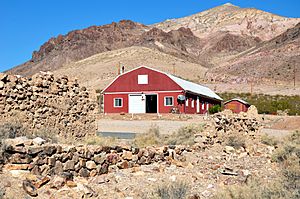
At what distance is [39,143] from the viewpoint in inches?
366

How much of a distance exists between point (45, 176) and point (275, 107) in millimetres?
43461

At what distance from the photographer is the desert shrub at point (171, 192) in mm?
7841

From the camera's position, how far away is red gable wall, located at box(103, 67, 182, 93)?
144 feet

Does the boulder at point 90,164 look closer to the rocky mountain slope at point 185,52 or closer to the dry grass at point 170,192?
the dry grass at point 170,192

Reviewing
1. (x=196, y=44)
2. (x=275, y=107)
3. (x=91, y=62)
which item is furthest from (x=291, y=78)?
(x=196, y=44)

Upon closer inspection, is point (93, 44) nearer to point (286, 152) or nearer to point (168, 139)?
point (168, 139)

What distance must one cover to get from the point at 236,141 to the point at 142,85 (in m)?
29.7

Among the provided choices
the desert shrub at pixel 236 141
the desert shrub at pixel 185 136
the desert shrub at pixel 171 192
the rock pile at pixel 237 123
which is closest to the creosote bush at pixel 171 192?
the desert shrub at pixel 171 192

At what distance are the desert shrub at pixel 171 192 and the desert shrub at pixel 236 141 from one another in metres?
7.59

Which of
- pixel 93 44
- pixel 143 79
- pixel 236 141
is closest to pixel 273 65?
pixel 143 79

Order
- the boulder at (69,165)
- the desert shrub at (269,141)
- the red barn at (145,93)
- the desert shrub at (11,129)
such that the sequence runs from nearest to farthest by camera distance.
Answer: the boulder at (69,165) → the desert shrub at (11,129) → the desert shrub at (269,141) → the red barn at (145,93)

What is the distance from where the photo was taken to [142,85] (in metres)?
45.2

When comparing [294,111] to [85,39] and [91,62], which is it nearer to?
[91,62]

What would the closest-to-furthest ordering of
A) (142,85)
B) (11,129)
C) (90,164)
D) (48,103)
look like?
1. (90,164)
2. (11,129)
3. (48,103)
4. (142,85)
